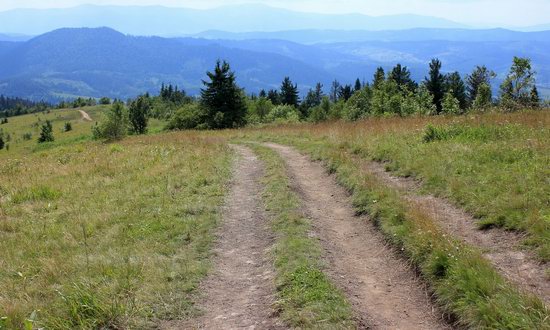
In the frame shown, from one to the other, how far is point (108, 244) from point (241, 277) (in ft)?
9.99

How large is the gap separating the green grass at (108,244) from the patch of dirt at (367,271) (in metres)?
2.27

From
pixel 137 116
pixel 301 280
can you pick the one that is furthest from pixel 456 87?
pixel 301 280

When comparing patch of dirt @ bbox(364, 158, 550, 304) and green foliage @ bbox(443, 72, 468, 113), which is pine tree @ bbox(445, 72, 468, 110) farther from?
patch of dirt @ bbox(364, 158, 550, 304)

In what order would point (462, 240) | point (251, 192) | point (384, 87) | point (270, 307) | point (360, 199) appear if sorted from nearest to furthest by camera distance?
point (270, 307), point (462, 240), point (360, 199), point (251, 192), point (384, 87)

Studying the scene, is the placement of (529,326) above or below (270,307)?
above

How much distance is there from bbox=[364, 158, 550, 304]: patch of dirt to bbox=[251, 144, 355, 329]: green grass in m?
2.35

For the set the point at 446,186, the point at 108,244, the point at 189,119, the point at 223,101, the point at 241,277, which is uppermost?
the point at 223,101

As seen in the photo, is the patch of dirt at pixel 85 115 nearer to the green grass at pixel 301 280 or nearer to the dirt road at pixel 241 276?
the dirt road at pixel 241 276

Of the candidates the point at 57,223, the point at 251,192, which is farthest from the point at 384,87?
the point at 57,223

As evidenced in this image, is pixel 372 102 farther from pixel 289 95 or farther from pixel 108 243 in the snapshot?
pixel 289 95

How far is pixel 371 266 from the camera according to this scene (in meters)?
7.22

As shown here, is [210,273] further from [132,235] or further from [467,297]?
[467,297]

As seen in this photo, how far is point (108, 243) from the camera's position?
8547mm

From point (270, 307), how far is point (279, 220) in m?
3.49
